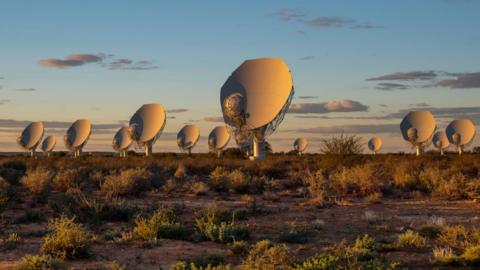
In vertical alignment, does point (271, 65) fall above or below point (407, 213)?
above

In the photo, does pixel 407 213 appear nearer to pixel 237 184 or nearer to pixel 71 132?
pixel 237 184

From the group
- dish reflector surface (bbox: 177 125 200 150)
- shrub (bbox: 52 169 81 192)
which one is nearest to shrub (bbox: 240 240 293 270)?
shrub (bbox: 52 169 81 192)

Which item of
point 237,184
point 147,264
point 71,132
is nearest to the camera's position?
point 147,264

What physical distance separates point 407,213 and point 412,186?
6.33 m

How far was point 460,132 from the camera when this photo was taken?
74.3 metres

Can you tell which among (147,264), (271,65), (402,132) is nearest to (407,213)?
(147,264)

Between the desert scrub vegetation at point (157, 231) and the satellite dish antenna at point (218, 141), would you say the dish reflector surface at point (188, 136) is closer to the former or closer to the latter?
the satellite dish antenna at point (218, 141)

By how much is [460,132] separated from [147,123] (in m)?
39.3

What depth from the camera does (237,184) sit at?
1978cm

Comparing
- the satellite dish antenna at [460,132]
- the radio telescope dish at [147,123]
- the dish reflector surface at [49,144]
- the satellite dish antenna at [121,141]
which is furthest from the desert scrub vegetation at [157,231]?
the dish reflector surface at [49,144]

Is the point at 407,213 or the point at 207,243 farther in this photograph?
the point at 407,213

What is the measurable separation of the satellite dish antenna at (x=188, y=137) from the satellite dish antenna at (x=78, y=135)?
10.8m

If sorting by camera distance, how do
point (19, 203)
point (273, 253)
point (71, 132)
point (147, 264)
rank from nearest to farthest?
point (273, 253) < point (147, 264) < point (19, 203) < point (71, 132)

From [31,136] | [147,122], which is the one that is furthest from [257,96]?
[31,136]
